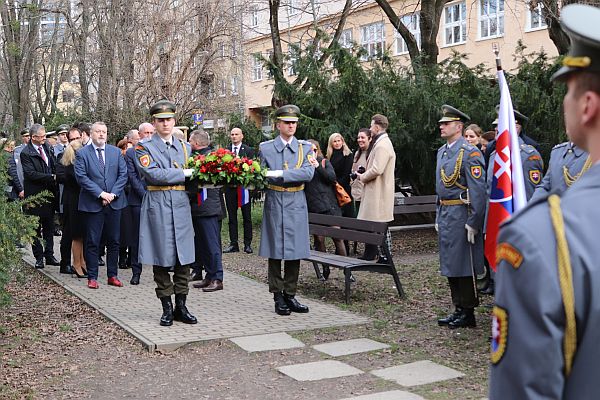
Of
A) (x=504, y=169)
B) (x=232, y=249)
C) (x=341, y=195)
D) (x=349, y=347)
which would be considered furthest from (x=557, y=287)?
(x=232, y=249)

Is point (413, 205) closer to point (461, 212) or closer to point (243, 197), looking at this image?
point (243, 197)

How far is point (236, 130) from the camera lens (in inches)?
532

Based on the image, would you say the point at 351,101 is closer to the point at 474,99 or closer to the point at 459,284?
the point at 474,99

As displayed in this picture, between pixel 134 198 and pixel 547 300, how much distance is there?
9851 millimetres

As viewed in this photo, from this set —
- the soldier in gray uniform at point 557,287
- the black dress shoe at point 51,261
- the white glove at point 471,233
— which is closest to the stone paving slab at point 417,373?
the white glove at point 471,233

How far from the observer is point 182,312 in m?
8.09

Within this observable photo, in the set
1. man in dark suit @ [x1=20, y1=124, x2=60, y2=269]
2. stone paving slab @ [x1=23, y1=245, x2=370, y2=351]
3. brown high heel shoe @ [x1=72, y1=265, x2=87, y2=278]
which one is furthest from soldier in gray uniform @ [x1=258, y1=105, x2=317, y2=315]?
man in dark suit @ [x1=20, y1=124, x2=60, y2=269]

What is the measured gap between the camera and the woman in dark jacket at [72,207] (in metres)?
10.9

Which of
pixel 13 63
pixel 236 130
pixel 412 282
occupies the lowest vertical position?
pixel 412 282

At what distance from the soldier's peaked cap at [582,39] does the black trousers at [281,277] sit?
22.0 ft

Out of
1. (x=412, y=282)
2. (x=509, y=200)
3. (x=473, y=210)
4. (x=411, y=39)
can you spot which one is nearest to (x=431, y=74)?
(x=411, y=39)

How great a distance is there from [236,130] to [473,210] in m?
6.76

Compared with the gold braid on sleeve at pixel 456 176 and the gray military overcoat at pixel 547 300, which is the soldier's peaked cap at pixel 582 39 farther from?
the gold braid on sleeve at pixel 456 176

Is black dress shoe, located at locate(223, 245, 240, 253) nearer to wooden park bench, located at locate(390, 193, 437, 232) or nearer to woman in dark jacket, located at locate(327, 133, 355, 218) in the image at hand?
woman in dark jacket, located at locate(327, 133, 355, 218)
